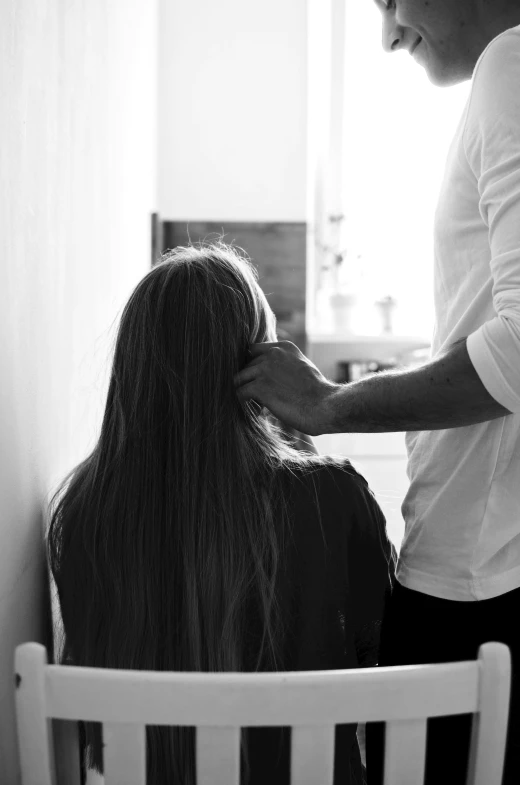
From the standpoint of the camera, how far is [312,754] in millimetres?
634

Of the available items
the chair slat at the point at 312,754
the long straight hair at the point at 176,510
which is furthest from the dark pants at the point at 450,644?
the chair slat at the point at 312,754

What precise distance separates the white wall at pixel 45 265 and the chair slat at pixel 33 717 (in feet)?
0.64

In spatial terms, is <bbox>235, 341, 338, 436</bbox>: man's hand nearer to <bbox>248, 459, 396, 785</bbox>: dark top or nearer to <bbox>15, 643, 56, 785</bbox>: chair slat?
<bbox>248, 459, 396, 785</bbox>: dark top

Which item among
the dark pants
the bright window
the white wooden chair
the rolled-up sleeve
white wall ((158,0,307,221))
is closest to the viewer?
the white wooden chair

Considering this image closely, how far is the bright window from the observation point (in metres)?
3.75

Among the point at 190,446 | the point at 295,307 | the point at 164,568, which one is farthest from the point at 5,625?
the point at 295,307

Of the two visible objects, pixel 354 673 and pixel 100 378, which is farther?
pixel 100 378

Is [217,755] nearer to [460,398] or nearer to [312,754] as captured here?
[312,754]

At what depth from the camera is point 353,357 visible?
3523 millimetres

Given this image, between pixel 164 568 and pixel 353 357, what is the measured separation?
103 inches

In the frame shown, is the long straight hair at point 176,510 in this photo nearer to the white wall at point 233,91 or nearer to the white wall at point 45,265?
the white wall at point 45,265

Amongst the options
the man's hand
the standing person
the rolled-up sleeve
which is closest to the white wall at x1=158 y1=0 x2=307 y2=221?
the standing person

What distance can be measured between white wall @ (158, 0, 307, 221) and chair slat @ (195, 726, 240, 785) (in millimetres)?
2899

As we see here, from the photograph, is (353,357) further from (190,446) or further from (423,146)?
(190,446)
